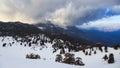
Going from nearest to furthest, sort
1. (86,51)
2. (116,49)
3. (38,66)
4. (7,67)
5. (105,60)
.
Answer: (7,67), (38,66), (105,60), (116,49), (86,51)

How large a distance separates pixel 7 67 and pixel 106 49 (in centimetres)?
10205

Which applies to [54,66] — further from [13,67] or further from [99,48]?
[99,48]

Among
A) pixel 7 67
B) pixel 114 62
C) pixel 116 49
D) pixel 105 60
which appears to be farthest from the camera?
pixel 116 49

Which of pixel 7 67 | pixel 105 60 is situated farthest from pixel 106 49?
pixel 7 67

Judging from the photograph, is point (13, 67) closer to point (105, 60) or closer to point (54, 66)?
point (54, 66)

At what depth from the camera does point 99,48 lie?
137m

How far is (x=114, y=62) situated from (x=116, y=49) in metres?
32.3

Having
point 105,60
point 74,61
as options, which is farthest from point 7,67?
point 105,60

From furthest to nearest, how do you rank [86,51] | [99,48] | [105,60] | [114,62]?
[86,51] → [99,48] → [105,60] → [114,62]

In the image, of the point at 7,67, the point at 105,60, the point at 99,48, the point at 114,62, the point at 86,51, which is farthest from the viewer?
the point at 86,51

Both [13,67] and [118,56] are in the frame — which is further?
[118,56]

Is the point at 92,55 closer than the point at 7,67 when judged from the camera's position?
No

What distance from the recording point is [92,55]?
129750mm

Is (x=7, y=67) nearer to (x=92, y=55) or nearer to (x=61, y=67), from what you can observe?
(x=61, y=67)
